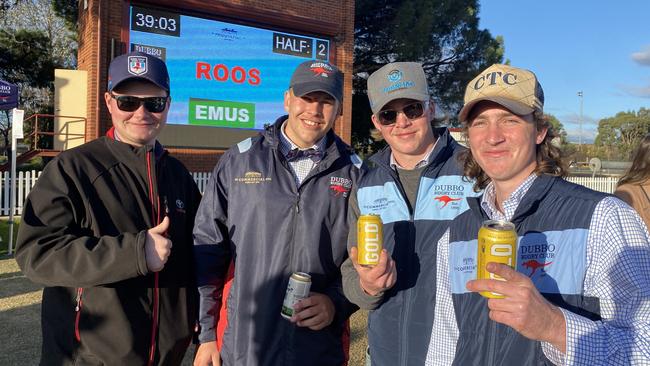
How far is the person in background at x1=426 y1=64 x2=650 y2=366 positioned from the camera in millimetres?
1302

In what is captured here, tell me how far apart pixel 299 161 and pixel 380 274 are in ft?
2.79

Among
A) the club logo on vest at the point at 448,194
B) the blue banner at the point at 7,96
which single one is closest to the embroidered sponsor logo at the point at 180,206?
the club logo on vest at the point at 448,194

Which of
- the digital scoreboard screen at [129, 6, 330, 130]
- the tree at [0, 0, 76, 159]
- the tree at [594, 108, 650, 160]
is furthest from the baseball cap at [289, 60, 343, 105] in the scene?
the tree at [594, 108, 650, 160]

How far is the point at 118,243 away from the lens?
6.28 ft

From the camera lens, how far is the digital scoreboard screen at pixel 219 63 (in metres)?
10.4

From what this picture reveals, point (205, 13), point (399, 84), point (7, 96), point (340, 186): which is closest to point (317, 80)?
point (399, 84)

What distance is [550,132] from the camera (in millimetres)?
1754

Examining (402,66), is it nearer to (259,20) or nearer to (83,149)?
(83,149)

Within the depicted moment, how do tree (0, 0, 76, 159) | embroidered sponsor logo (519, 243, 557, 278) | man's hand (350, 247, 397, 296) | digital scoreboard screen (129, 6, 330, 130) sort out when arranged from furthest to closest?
1. tree (0, 0, 76, 159)
2. digital scoreboard screen (129, 6, 330, 130)
3. man's hand (350, 247, 397, 296)
4. embroidered sponsor logo (519, 243, 557, 278)

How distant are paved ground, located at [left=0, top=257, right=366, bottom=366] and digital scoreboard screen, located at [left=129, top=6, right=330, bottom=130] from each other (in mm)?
5191

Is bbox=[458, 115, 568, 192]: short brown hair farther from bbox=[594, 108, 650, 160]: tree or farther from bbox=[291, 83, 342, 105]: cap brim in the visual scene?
bbox=[594, 108, 650, 160]: tree

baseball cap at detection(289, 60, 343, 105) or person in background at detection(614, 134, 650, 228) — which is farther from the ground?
baseball cap at detection(289, 60, 343, 105)

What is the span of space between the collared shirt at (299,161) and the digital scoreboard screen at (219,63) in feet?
28.4

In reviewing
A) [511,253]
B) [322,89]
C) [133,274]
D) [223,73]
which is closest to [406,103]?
[322,89]
